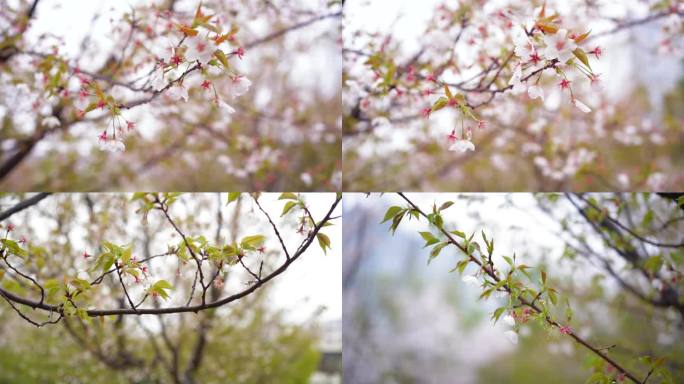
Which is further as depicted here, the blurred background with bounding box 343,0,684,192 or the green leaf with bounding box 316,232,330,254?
the blurred background with bounding box 343,0,684,192

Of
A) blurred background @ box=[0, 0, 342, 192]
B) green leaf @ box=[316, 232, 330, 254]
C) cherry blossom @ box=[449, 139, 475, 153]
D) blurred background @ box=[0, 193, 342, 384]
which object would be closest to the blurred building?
blurred background @ box=[0, 193, 342, 384]

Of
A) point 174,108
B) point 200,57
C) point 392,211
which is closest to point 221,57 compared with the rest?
point 200,57

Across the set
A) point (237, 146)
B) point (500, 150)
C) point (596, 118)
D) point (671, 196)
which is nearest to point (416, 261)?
point (500, 150)

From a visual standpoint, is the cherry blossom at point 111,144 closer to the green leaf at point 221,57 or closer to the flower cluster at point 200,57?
the flower cluster at point 200,57

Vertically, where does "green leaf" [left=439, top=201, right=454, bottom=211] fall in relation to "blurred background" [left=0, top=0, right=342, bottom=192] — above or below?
below

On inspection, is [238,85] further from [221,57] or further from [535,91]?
[535,91]

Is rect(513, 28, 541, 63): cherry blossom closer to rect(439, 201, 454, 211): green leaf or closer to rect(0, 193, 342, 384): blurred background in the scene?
rect(439, 201, 454, 211): green leaf

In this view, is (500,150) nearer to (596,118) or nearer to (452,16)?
(596,118)
